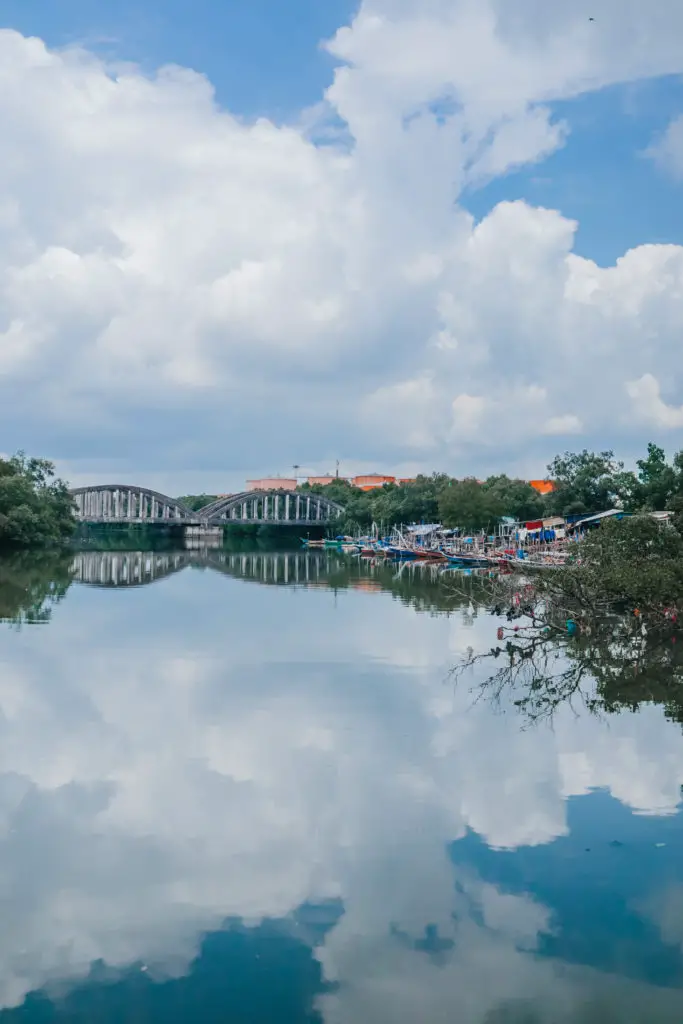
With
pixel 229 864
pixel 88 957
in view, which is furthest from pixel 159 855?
pixel 88 957

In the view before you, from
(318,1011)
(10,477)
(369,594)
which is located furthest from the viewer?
(10,477)

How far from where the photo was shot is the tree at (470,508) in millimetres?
54219

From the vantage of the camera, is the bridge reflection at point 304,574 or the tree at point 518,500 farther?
the tree at point 518,500

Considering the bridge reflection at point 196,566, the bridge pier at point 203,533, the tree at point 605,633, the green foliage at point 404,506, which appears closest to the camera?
the tree at point 605,633

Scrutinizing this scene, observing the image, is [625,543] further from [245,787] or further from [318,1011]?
[318,1011]

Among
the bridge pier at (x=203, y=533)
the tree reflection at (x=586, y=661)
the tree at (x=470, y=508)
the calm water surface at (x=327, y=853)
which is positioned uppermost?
the tree at (x=470, y=508)

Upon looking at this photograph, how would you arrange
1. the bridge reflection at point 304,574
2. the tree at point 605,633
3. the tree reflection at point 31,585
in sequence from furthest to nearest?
the bridge reflection at point 304,574, the tree reflection at point 31,585, the tree at point 605,633

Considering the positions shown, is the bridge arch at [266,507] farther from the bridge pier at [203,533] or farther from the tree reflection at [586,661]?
the tree reflection at [586,661]

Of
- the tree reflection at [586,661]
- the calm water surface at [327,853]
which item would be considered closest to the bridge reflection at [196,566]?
the tree reflection at [586,661]

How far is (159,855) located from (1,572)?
2878 centimetres

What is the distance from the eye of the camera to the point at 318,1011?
4.88 metres

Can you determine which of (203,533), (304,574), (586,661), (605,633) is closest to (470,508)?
(304,574)

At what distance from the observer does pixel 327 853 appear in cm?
692

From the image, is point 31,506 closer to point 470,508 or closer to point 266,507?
point 470,508
